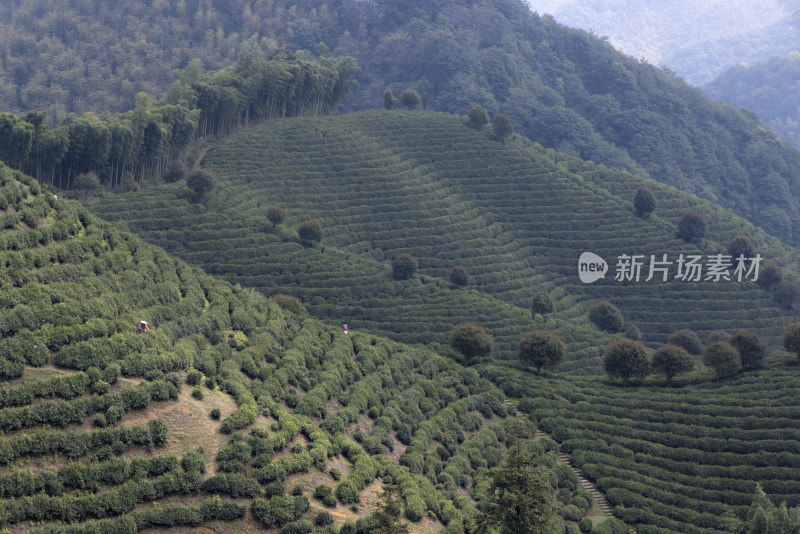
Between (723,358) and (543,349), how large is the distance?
1005 centimetres

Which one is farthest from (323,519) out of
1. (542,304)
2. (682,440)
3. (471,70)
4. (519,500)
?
(471,70)

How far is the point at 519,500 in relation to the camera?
25203mm

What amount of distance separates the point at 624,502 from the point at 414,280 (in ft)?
80.8

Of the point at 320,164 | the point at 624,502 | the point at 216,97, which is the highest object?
the point at 216,97

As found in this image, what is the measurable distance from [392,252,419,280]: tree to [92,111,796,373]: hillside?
0.63m

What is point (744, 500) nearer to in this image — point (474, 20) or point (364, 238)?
point (364, 238)

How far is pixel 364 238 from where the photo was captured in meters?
61.2

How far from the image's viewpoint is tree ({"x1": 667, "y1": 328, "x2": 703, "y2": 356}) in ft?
175

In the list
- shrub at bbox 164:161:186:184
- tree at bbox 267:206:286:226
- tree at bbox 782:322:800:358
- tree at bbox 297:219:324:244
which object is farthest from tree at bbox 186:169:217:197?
tree at bbox 782:322:800:358

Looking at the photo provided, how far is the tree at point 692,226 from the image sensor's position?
64.1m

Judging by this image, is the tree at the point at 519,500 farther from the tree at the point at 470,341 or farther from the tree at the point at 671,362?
the tree at the point at 671,362

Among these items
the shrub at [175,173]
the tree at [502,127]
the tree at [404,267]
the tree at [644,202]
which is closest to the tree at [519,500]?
the tree at [404,267]

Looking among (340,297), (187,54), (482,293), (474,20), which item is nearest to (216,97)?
(340,297)

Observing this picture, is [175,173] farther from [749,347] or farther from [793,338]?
[793,338]
